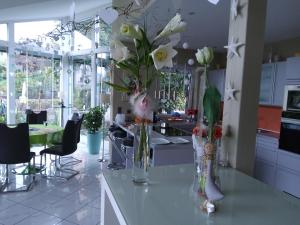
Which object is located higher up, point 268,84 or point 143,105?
point 268,84

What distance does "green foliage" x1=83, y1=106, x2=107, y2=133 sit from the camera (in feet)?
18.4

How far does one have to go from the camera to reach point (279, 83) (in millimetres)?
4121

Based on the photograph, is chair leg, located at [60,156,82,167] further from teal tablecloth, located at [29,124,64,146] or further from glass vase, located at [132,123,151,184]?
glass vase, located at [132,123,151,184]

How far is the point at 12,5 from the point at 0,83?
2491 mm

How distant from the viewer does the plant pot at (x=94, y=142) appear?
224 inches

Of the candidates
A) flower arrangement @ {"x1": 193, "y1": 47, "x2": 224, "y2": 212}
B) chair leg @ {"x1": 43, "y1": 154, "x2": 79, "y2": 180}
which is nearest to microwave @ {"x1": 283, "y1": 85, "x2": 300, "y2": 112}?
flower arrangement @ {"x1": 193, "y1": 47, "x2": 224, "y2": 212}

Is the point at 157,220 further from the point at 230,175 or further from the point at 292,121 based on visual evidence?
the point at 292,121

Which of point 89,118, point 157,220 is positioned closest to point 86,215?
point 157,220

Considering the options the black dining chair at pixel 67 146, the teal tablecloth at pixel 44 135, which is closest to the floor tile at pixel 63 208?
the black dining chair at pixel 67 146

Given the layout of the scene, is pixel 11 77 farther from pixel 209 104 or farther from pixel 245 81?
pixel 209 104

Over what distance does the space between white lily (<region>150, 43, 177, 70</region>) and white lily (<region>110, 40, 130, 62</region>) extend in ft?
0.45

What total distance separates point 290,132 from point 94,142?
3.97 meters

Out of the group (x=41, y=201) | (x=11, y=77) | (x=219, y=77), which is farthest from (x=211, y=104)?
(x=11, y=77)

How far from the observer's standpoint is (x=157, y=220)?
3.16 ft
